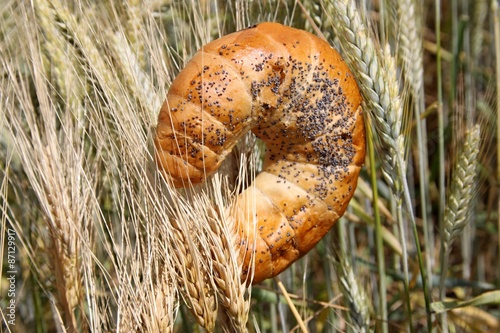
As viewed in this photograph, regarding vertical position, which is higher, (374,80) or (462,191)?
(374,80)

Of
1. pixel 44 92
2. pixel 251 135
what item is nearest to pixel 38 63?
pixel 44 92

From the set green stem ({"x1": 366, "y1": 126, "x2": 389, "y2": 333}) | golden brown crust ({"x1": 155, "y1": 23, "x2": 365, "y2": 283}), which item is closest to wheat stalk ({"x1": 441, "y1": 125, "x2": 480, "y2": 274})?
green stem ({"x1": 366, "y1": 126, "x2": 389, "y2": 333})

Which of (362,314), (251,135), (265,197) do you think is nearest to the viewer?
(265,197)

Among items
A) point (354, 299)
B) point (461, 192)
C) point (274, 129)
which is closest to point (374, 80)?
point (274, 129)

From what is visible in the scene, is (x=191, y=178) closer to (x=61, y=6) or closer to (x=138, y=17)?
(x=138, y=17)

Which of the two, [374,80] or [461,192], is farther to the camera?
[461,192]

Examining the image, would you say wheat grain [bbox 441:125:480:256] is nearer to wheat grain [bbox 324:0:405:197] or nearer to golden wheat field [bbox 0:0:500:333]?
golden wheat field [bbox 0:0:500:333]

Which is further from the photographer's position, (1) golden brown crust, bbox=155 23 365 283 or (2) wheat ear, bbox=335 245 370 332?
(2) wheat ear, bbox=335 245 370 332

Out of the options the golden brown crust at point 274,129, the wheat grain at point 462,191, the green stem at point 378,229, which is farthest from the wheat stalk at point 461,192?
the golden brown crust at point 274,129

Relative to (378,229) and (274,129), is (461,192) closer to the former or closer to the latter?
(378,229)
